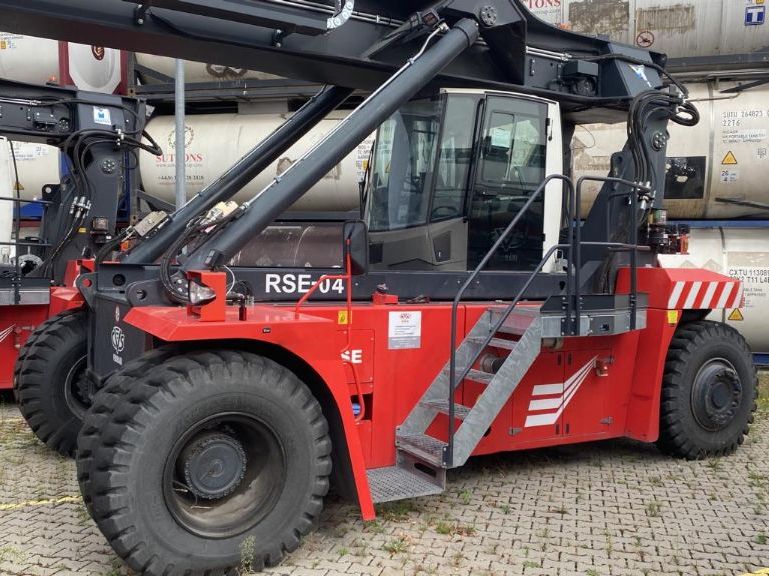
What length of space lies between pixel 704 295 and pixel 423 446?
2.74 meters

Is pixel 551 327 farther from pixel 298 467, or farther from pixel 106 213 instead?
pixel 106 213

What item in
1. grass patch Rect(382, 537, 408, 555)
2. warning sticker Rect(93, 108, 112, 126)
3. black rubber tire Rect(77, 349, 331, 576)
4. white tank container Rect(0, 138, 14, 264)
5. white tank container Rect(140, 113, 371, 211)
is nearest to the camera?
black rubber tire Rect(77, 349, 331, 576)

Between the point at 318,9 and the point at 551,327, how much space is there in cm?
230

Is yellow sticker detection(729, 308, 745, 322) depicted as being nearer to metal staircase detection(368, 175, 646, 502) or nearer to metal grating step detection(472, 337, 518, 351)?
metal staircase detection(368, 175, 646, 502)

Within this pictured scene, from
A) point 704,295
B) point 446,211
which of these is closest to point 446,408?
point 446,211

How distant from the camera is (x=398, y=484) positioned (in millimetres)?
4160

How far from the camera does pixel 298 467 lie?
3.58m

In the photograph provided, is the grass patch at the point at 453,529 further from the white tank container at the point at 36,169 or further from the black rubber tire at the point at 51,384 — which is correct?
the white tank container at the point at 36,169

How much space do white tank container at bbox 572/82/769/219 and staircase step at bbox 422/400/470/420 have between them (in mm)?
5450

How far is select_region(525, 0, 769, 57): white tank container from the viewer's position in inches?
367

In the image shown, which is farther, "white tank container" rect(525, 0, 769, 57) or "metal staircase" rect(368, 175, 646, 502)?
"white tank container" rect(525, 0, 769, 57)

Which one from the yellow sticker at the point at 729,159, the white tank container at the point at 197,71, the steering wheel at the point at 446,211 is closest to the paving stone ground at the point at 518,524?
the steering wheel at the point at 446,211

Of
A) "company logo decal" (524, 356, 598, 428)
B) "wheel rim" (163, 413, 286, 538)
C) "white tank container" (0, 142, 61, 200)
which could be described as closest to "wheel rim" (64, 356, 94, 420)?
"wheel rim" (163, 413, 286, 538)

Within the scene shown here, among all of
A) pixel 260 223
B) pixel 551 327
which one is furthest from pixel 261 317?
pixel 551 327
